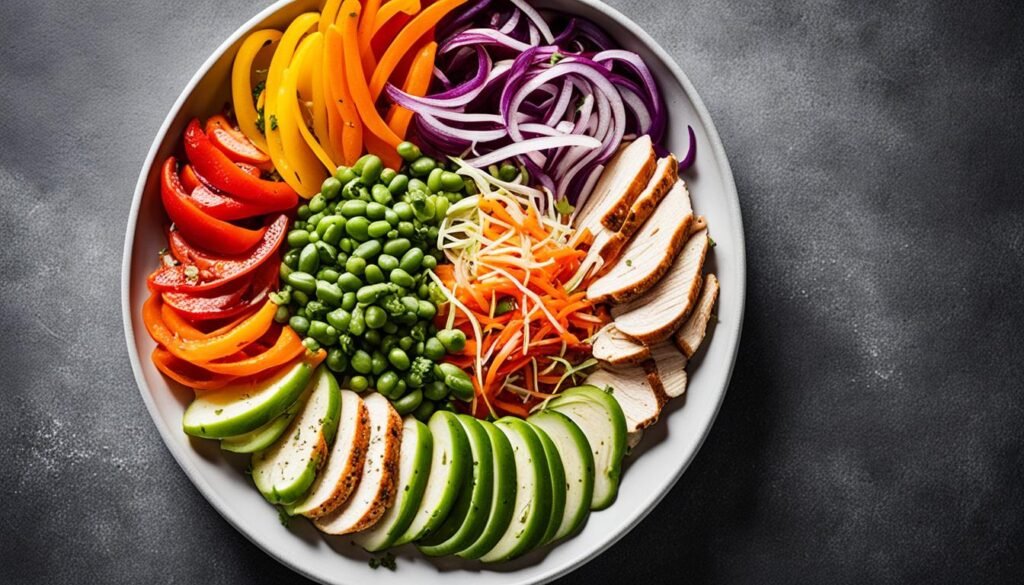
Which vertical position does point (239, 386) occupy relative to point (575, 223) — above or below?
below

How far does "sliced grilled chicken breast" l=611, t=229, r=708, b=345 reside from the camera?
3713 mm

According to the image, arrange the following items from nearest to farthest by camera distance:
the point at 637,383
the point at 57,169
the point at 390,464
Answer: the point at 390,464
the point at 637,383
the point at 57,169

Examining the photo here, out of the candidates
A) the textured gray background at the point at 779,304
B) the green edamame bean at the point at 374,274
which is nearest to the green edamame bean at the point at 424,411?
the green edamame bean at the point at 374,274

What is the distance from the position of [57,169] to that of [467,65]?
6.59ft

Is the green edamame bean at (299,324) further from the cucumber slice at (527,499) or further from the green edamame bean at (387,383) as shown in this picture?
the cucumber slice at (527,499)

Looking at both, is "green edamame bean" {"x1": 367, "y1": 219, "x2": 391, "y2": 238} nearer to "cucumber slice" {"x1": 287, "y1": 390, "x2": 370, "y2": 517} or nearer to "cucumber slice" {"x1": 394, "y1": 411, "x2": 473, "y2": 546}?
"cucumber slice" {"x1": 287, "y1": 390, "x2": 370, "y2": 517}

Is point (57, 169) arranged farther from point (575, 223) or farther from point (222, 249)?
point (575, 223)

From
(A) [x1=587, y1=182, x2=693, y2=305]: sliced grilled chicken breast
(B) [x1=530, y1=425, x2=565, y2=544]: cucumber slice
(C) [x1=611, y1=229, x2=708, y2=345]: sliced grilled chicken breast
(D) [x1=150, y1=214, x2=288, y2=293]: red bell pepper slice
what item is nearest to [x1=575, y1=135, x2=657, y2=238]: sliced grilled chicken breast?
(A) [x1=587, y1=182, x2=693, y2=305]: sliced grilled chicken breast

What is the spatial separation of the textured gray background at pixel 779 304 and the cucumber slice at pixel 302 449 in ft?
2.13

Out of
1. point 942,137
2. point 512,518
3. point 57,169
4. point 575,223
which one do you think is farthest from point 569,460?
point 57,169

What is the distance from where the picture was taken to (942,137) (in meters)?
4.35

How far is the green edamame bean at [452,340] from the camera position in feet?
12.2

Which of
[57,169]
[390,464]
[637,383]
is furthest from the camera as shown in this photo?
[57,169]

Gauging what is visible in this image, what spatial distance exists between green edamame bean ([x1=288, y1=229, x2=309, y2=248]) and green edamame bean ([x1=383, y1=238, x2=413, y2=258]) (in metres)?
0.35
